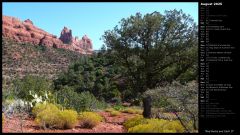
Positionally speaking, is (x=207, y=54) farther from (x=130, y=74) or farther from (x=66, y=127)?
(x=130, y=74)

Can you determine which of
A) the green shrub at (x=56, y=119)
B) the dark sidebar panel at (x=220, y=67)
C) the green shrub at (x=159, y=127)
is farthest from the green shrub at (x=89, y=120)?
the dark sidebar panel at (x=220, y=67)

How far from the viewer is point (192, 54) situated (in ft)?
57.6

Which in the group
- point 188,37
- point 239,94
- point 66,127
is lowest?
point 66,127

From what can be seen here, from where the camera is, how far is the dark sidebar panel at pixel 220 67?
5926mm

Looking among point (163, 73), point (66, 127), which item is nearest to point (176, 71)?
point (163, 73)

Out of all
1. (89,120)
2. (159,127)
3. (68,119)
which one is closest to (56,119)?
(68,119)

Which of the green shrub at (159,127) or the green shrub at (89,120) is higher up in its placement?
the green shrub at (159,127)

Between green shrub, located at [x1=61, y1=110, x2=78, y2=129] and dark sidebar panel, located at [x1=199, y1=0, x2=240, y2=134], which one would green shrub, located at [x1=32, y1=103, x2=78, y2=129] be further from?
dark sidebar panel, located at [x1=199, y1=0, x2=240, y2=134]

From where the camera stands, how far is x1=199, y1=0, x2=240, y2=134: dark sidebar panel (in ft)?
19.4

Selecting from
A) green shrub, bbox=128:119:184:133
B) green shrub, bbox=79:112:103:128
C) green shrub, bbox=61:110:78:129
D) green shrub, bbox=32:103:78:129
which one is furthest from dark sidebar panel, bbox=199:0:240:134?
green shrub, bbox=79:112:103:128

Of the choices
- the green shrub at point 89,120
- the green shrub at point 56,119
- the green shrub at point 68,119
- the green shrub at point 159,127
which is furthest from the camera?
the green shrub at point 89,120

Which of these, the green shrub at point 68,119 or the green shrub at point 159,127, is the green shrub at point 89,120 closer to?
the green shrub at point 68,119

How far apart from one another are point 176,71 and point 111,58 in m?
3.06

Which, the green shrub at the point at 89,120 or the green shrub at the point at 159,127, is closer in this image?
the green shrub at the point at 159,127
